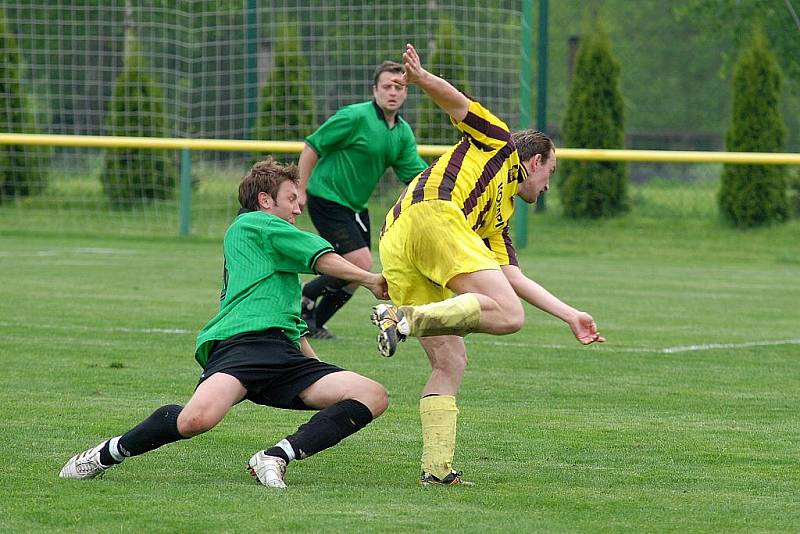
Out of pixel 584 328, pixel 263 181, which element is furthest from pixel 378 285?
pixel 584 328

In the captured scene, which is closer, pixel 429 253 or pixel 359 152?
pixel 429 253

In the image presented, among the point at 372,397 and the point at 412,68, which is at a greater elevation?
the point at 412,68

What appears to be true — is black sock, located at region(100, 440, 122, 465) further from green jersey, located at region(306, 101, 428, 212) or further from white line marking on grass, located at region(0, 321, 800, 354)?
green jersey, located at region(306, 101, 428, 212)

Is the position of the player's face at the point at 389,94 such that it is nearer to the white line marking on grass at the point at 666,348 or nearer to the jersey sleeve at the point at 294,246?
the white line marking on grass at the point at 666,348

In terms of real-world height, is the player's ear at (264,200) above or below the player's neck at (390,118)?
above

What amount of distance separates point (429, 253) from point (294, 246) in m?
0.53

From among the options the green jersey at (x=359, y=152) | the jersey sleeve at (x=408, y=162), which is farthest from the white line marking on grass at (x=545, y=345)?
the jersey sleeve at (x=408, y=162)

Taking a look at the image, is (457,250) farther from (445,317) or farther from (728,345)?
(728,345)

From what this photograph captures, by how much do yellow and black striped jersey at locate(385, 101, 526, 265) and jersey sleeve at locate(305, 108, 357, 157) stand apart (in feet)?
14.7

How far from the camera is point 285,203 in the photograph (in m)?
5.61

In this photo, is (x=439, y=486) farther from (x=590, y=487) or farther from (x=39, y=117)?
(x=39, y=117)

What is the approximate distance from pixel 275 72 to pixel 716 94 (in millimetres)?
37354

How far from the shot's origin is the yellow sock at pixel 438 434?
18.0 feet

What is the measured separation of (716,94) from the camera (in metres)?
57.2
